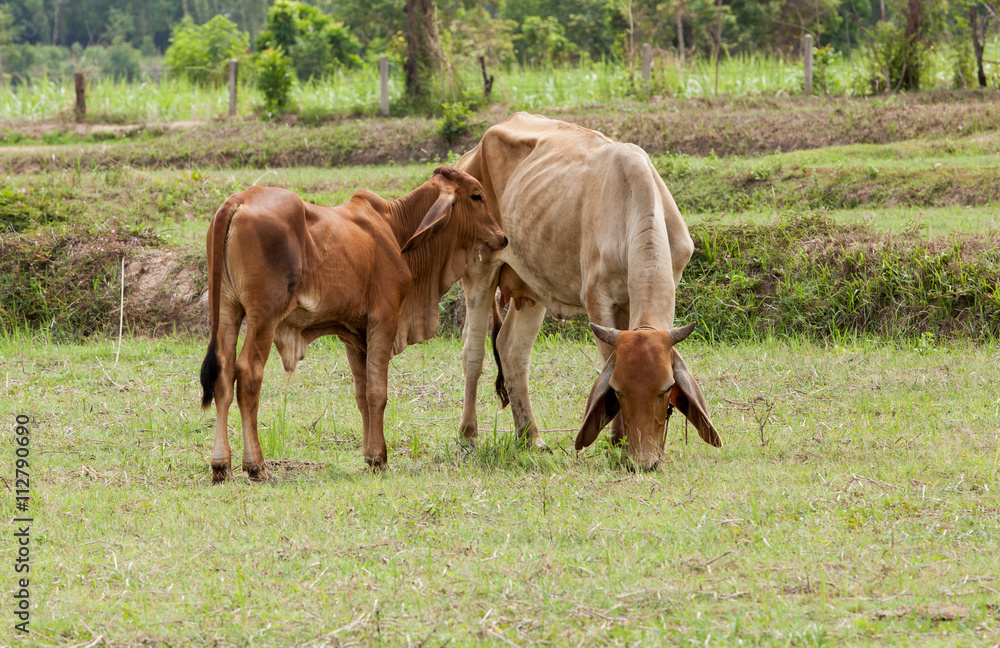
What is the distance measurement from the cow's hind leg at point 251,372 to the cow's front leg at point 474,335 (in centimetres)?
142

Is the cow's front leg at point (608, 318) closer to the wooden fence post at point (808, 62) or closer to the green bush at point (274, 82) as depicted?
the wooden fence post at point (808, 62)

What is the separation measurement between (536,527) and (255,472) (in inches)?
55.8

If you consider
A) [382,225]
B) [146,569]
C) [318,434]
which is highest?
[382,225]

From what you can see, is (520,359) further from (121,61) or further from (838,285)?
(121,61)

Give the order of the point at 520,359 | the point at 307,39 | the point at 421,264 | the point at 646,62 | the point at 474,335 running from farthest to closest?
the point at 307,39
the point at 646,62
the point at 474,335
the point at 520,359
the point at 421,264

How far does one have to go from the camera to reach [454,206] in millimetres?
5367

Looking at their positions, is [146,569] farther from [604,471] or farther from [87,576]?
[604,471]

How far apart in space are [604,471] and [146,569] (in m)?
1.96

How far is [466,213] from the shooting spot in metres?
5.40

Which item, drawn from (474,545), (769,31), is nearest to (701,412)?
(474,545)

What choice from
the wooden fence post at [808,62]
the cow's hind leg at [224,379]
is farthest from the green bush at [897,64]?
the cow's hind leg at [224,379]

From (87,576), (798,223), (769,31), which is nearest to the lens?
(87,576)

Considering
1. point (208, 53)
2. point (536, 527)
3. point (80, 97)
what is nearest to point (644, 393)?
point (536, 527)

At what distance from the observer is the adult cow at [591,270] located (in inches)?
172
